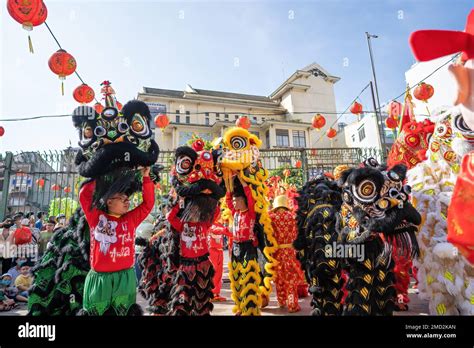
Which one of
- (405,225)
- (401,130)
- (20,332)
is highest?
(401,130)

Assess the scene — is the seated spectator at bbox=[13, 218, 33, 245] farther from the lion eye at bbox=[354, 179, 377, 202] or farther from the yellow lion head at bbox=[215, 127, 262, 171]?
the lion eye at bbox=[354, 179, 377, 202]

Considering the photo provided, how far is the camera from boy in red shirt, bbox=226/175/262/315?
3.11 meters

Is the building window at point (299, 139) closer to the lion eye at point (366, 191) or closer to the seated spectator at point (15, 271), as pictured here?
the seated spectator at point (15, 271)

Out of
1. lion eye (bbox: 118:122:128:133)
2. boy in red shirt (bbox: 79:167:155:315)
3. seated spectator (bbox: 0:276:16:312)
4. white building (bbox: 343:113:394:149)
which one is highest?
white building (bbox: 343:113:394:149)

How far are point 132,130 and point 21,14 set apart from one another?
300cm

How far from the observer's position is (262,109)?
78.3 feet

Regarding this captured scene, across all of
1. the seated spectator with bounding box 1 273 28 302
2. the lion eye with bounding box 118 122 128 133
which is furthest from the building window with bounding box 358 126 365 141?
the lion eye with bounding box 118 122 128 133

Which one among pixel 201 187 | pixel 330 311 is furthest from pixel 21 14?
pixel 330 311

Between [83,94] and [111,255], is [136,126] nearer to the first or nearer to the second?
[111,255]

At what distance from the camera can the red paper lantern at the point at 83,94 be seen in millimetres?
5824

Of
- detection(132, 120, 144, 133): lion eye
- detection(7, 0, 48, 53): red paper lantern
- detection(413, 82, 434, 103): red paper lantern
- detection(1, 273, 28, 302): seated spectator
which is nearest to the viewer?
detection(132, 120, 144, 133): lion eye

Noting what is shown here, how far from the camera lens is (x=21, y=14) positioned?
151 inches

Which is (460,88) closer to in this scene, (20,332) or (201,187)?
(201,187)

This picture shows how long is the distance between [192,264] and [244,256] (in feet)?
2.24
